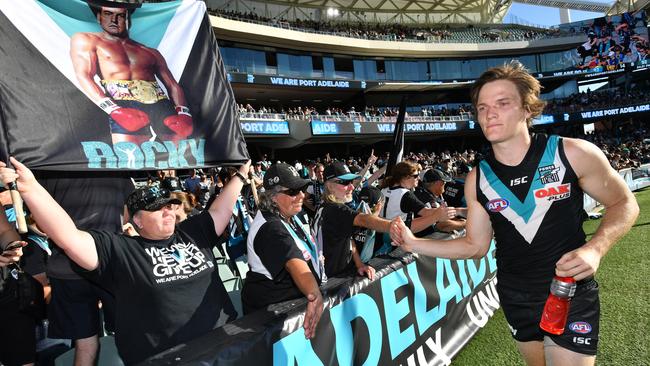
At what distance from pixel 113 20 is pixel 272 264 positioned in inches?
89.6

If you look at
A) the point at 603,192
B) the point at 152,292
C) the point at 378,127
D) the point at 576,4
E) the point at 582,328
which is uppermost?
the point at 576,4

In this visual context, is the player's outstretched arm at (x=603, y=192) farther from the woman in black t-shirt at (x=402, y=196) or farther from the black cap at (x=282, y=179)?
the woman in black t-shirt at (x=402, y=196)

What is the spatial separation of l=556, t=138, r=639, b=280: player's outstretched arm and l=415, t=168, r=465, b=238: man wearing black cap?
8.11 feet

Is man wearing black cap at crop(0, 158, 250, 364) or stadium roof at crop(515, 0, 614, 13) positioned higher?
stadium roof at crop(515, 0, 614, 13)

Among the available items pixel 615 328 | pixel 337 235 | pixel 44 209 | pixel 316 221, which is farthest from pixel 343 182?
pixel 615 328

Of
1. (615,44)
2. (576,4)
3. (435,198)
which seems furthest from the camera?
(576,4)

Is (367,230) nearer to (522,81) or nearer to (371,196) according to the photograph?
(371,196)

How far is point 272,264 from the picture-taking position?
8.24 feet

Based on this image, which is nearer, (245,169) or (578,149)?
(578,149)

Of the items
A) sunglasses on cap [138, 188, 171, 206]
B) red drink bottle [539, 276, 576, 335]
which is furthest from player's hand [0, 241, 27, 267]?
red drink bottle [539, 276, 576, 335]

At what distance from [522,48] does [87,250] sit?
159 ft

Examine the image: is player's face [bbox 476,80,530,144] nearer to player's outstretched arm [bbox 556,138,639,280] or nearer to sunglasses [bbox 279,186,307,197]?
player's outstretched arm [bbox 556,138,639,280]

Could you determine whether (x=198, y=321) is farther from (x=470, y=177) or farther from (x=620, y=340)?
(x=620, y=340)

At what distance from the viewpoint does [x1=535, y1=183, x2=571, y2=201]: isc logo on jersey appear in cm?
219
